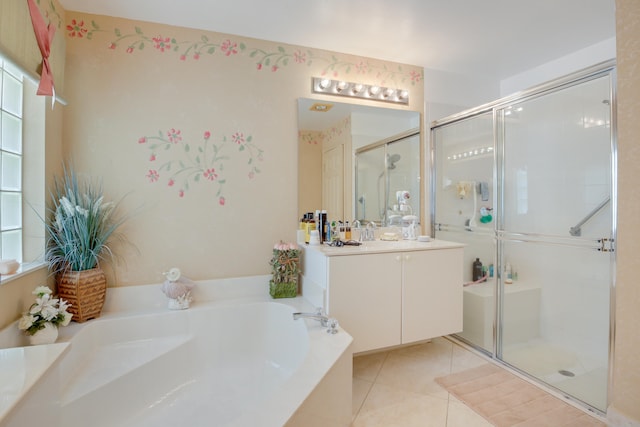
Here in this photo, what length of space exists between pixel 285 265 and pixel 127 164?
3.90 feet

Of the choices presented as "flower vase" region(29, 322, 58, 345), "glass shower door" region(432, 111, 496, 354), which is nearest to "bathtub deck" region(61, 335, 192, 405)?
"flower vase" region(29, 322, 58, 345)

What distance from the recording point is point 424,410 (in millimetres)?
1708

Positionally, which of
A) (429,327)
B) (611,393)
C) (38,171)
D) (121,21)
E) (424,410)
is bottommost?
(424,410)

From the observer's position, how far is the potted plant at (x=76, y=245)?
169cm

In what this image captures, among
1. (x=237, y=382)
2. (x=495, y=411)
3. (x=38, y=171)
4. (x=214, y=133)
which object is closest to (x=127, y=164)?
(x=38, y=171)

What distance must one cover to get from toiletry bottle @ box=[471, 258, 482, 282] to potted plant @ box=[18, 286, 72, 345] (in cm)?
271

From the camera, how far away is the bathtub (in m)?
1.09

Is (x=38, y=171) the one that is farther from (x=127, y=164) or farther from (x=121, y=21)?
(x=121, y=21)

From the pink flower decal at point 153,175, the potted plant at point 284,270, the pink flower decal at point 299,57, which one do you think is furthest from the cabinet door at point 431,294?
the pink flower decal at point 153,175

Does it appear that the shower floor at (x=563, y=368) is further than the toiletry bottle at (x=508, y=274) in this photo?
No

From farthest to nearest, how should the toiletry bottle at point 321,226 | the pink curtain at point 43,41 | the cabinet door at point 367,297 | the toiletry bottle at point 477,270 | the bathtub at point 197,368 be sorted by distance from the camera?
1. the toiletry bottle at point 477,270
2. the toiletry bottle at point 321,226
3. the cabinet door at point 367,297
4. the pink curtain at point 43,41
5. the bathtub at point 197,368

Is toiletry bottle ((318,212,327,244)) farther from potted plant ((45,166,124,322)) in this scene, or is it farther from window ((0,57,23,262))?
window ((0,57,23,262))

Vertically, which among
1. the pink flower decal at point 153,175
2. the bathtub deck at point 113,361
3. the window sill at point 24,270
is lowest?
the bathtub deck at point 113,361

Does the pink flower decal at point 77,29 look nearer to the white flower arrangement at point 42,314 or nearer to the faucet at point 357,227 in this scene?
the white flower arrangement at point 42,314
